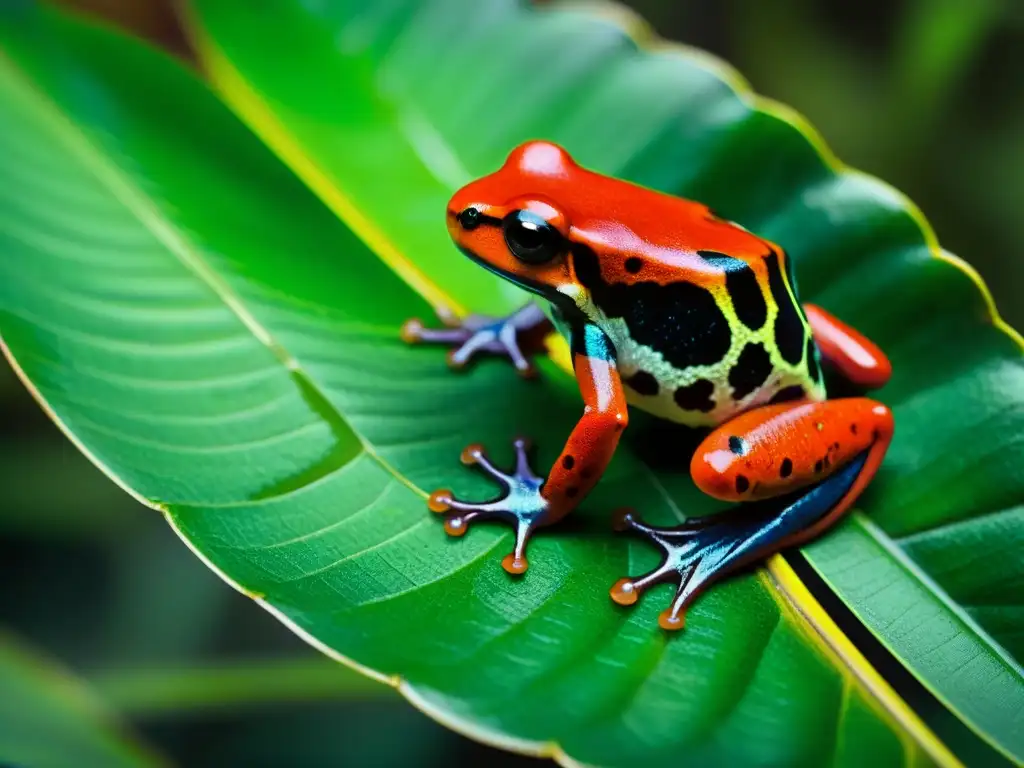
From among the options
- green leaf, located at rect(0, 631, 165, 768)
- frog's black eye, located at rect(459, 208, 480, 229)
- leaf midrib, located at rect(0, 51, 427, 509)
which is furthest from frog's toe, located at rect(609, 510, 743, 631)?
green leaf, located at rect(0, 631, 165, 768)

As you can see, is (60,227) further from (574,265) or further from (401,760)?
(401,760)

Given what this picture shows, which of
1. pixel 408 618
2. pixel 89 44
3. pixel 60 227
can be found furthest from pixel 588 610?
pixel 89 44

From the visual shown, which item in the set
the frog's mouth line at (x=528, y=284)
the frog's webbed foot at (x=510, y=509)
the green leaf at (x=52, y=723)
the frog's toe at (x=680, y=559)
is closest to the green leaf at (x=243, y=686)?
the green leaf at (x=52, y=723)

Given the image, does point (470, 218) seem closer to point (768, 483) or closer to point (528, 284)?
point (528, 284)

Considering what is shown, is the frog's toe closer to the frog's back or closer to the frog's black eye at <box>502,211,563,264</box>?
the frog's back

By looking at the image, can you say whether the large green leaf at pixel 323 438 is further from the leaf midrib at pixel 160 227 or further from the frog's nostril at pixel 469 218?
the frog's nostril at pixel 469 218

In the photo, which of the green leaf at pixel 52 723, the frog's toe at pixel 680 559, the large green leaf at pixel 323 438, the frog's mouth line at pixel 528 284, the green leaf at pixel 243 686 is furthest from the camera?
the green leaf at pixel 243 686

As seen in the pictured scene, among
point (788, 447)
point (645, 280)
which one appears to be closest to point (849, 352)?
point (788, 447)
